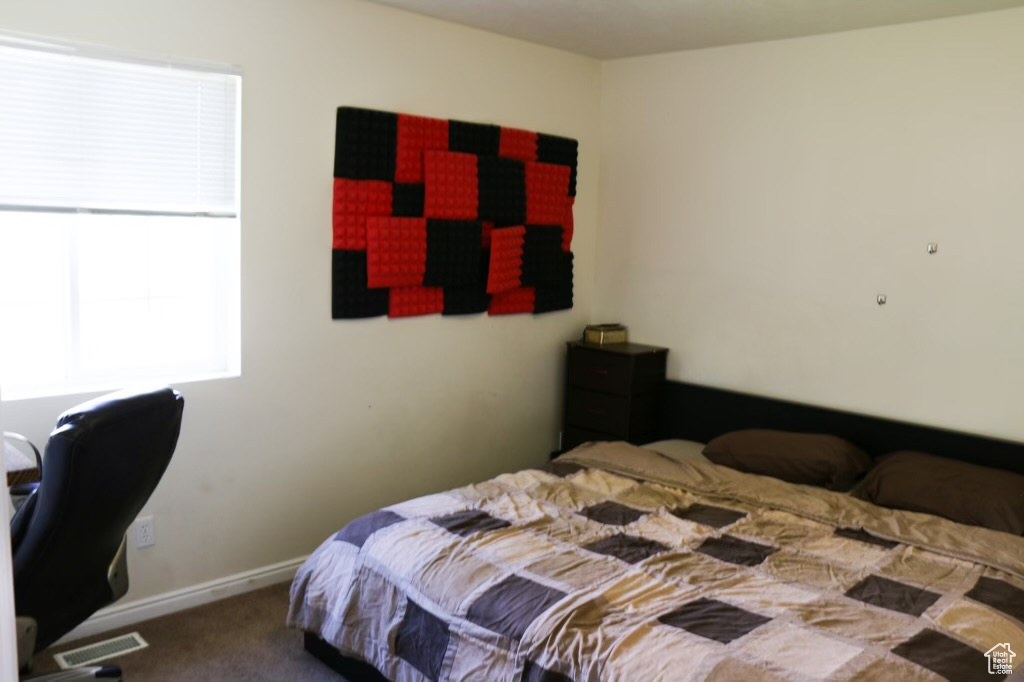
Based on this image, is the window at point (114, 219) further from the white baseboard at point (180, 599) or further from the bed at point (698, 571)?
the bed at point (698, 571)

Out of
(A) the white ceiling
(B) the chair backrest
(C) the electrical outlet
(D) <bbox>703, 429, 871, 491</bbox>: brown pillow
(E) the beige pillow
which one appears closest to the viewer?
(B) the chair backrest

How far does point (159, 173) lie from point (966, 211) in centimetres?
306

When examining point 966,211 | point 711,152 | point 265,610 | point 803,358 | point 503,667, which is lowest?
point 265,610

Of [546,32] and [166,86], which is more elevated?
[546,32]

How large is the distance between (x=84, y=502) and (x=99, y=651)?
3.73 feet

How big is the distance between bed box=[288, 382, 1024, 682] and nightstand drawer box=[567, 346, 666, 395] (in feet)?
1.83

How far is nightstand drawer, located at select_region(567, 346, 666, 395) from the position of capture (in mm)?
4184

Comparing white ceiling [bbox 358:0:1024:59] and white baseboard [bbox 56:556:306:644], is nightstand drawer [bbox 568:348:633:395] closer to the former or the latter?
white ceiling [bbox 358:0:1024:59]

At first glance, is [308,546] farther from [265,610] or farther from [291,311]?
[291,311]

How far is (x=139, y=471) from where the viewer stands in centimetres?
224

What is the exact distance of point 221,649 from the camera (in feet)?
9.89

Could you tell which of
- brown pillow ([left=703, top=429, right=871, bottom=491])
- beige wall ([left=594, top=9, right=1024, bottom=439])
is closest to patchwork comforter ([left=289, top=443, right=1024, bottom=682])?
brown pillow ([left=703, top=429, right=871, bottom=491])

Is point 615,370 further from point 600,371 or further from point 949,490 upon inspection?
point 949,490

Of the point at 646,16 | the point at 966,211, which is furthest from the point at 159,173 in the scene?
the point at 966,211
